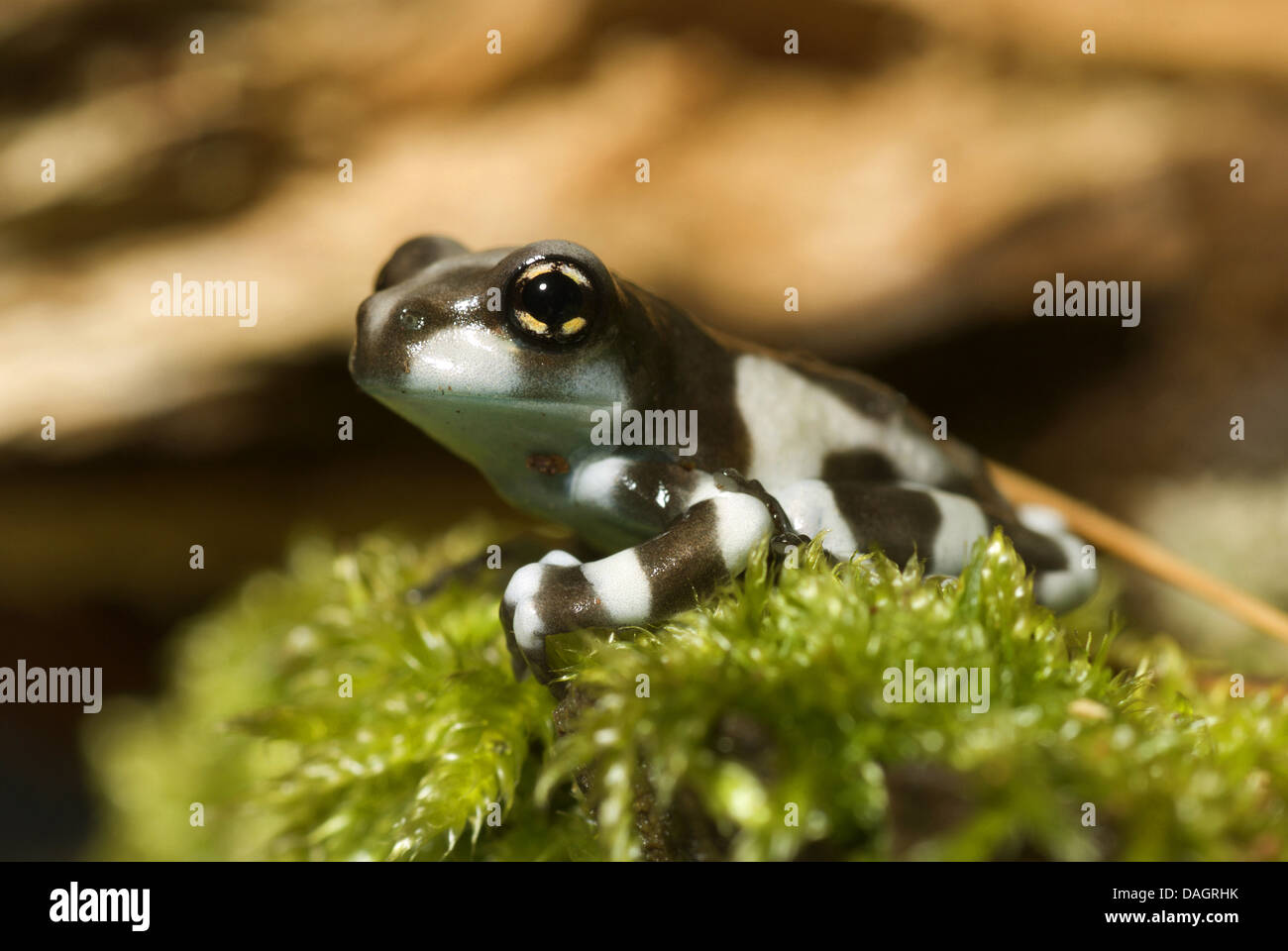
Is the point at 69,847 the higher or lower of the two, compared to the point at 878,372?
lower

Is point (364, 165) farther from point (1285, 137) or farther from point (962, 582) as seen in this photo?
point (1285, 137)

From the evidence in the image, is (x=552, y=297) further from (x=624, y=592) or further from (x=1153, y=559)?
(x=1153, y=559)

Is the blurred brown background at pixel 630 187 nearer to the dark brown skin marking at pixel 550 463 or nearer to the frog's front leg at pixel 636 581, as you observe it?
the dark brown skin marking at pixel 550 463

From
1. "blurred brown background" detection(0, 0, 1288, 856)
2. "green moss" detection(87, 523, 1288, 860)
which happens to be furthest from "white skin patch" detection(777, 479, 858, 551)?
"blurred brown background" detection(0, 0, 1288, 856)

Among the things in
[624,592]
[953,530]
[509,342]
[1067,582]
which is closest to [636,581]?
[624,592]

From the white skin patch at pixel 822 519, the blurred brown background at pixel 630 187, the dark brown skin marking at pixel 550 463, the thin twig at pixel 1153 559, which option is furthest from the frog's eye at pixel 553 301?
the blurred brown background at pixel 630 187

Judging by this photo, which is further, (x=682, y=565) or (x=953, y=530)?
(x=953, y=530)
